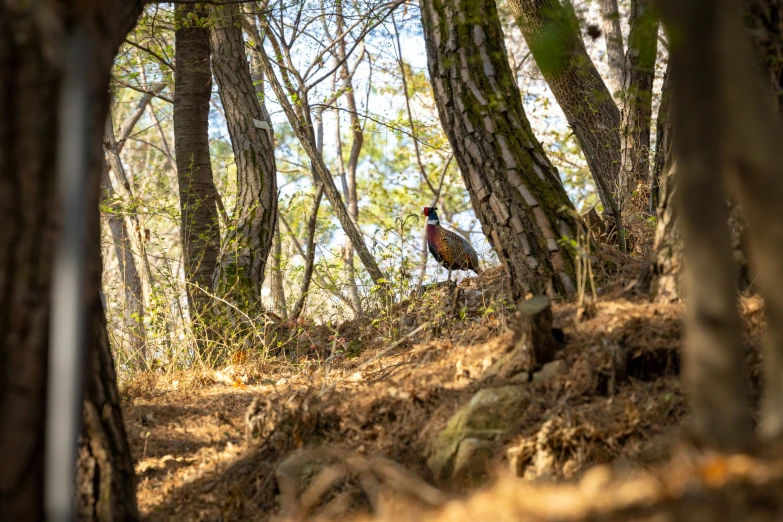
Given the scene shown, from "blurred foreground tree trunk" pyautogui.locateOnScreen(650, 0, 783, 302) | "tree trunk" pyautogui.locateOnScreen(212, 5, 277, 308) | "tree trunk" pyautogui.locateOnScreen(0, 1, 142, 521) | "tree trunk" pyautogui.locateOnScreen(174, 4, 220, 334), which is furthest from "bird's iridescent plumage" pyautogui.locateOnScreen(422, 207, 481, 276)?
"tree trunk" pyautogui.locateOnScreen(0, 1, 142, 521)

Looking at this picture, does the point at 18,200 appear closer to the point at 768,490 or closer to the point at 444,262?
the point at 768,490

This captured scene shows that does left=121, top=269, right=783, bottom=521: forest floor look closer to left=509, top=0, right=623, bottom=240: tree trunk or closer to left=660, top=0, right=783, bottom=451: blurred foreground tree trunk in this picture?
left=660, top=0, right=783, bottom=451: blurred foreground tree trunk

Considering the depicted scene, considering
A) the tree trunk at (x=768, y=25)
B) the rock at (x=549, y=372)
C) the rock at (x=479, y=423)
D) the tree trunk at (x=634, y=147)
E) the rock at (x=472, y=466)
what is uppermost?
the tree trunk at (x=634, y=147)

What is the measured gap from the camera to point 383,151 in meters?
24.1

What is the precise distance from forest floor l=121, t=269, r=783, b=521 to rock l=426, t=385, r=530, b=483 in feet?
0.11

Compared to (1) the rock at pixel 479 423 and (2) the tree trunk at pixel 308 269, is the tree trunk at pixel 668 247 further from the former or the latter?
(2) the tree trunk at pixel 308 269

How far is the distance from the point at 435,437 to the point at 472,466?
0.29 metres

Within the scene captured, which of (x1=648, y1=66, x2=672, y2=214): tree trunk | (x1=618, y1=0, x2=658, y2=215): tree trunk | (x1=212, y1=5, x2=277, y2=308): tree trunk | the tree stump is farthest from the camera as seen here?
(x1=212, y1=5, x2=277, y2=308): tree trunk

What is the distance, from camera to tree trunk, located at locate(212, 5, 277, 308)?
763 cm

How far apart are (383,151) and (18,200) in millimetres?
22256

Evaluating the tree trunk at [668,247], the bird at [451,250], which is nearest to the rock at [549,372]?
the tree trunk at [668,247]

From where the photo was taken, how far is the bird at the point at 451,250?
8031mm

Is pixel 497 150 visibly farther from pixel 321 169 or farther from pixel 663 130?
pixel 321 169

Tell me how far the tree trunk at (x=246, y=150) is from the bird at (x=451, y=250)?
6.16 feet
